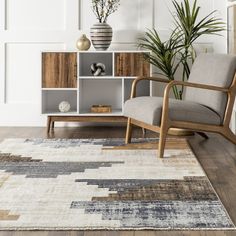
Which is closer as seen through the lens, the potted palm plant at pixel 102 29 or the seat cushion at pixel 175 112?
the seat cushion at pixel 175 112

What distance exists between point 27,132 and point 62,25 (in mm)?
1204

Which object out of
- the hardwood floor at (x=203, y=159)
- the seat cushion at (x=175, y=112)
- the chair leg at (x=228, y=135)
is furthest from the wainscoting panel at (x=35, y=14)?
the chair leg at (x=228, y=135)

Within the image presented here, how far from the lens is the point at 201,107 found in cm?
405

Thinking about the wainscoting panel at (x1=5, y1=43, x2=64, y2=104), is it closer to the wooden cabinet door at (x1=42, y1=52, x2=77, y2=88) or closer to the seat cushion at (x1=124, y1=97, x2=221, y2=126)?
the wooden cabinet door at (x1=42, y1=52, x2=77, y2=88)

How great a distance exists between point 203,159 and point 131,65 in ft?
5.46

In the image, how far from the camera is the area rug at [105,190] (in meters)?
2.38

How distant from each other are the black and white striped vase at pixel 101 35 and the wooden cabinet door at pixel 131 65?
6.4 inches

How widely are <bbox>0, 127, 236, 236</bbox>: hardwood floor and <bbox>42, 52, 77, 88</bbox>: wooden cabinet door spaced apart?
47 cm

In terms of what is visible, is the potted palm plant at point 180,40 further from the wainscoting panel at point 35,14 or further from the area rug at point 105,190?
the area rug at point 105,190

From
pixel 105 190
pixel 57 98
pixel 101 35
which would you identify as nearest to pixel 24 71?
pixel 57 98

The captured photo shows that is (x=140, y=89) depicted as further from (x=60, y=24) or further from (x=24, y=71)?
(x=24, y=71)

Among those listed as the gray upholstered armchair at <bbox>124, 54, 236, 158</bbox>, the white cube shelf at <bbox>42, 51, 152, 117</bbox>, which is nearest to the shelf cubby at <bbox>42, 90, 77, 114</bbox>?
the white cube shelf at <bbox>42, 51, 152, 117</bbox>

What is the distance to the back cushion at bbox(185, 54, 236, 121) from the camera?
4.07 metres

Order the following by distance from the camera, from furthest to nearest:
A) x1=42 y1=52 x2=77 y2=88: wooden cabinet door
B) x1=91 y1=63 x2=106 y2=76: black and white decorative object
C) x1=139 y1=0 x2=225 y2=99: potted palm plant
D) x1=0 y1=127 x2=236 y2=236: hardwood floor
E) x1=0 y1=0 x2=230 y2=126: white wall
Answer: x1=0 y1=0 x2=230 y2=126: white wall < x1=91 y1=63 x2=106 y2=76: black and white decorative object < x1=42 y1=52 x2=77 y2=88: wooden cabinet door < x1=139 y1=0 x2=225 y2=99: potted palm plant < x1=0 y1=127 x2=236 y2=236: hardwood floor
